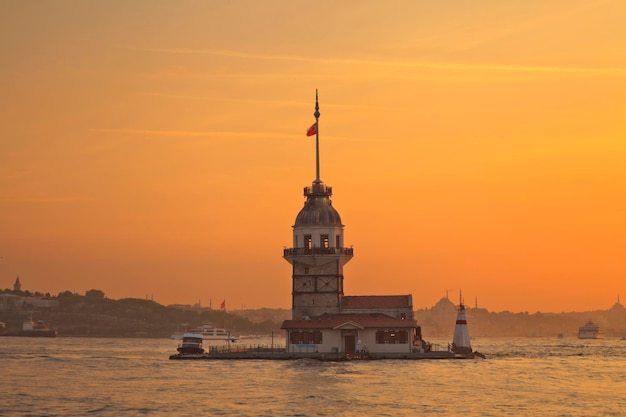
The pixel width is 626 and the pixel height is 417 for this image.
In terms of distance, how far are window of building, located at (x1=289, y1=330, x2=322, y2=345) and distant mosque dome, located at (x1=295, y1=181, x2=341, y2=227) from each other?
12.6 metres

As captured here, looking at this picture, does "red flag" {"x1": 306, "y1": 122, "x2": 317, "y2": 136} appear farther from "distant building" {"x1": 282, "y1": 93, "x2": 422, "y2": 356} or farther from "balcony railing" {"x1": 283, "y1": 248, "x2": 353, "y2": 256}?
"balcony railing" {"x1": 283, "y1": 248, "x2": 353, "y2": 256}

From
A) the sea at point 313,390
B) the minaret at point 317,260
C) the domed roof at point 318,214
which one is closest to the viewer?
the sea at point 313,390

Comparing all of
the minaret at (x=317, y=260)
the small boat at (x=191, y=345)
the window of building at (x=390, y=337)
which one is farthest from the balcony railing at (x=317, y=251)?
the small boat at (x=191, y=345)

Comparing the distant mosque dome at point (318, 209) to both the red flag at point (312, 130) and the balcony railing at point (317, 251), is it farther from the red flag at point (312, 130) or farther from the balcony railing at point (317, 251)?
the red flag at point (312, 130)

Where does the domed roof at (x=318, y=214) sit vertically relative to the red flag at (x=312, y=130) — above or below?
below

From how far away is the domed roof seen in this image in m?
115

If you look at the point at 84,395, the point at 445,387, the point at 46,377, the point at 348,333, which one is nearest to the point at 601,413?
the point at 445,387

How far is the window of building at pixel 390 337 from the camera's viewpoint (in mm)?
107938

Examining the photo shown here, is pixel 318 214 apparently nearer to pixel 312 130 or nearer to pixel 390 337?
pixel 312 130

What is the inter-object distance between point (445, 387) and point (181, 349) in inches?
2289

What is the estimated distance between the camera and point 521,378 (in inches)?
3686

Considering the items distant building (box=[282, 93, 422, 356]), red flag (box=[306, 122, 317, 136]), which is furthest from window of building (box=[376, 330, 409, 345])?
red flag (box=[306, 122, 317, 136])

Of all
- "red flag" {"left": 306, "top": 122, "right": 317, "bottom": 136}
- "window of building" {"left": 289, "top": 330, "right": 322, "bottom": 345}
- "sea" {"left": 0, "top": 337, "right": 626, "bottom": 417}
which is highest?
"red flag" {"left": 306, "top": 122, "right": 317, "bottom": 136}

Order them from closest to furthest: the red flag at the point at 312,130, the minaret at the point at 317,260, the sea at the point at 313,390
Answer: the sea at the point at 313,390 < the minaret at the point at 317,260 < the red flag at the point at 312,130
